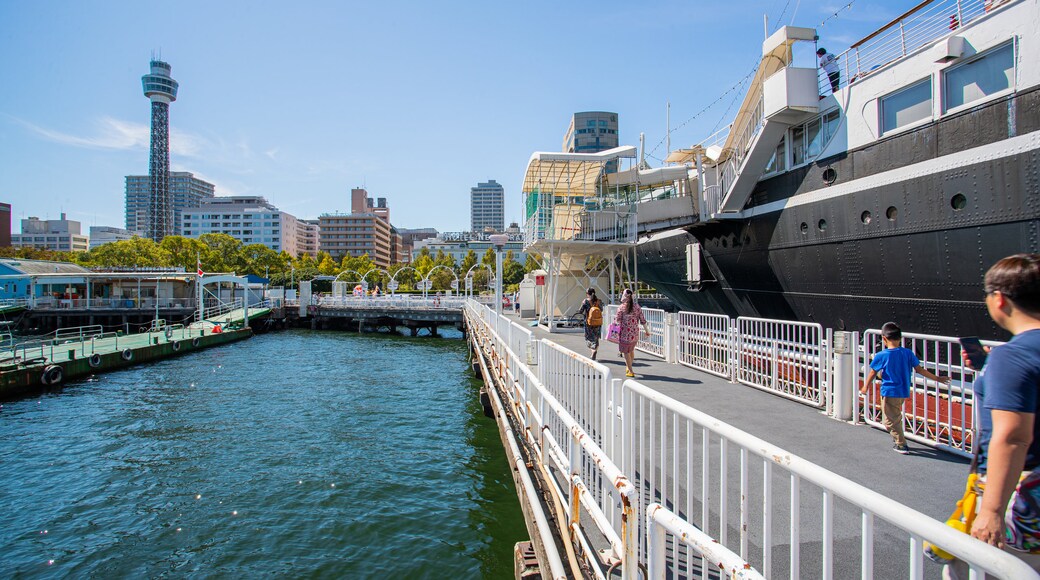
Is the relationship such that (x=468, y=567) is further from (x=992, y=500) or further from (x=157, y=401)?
(x=157, y=401)

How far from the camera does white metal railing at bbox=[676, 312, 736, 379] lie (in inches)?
393

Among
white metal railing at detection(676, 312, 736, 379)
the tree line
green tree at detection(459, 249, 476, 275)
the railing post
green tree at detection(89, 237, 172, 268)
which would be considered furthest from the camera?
green tree at detection(459, 249, 476, 275)

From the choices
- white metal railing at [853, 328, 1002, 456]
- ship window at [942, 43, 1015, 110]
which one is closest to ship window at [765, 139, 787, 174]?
ship window at [942, 43, 1015, 110]

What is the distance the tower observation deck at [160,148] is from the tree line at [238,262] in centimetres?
7747

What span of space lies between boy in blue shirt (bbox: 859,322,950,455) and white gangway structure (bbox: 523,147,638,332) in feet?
40.2

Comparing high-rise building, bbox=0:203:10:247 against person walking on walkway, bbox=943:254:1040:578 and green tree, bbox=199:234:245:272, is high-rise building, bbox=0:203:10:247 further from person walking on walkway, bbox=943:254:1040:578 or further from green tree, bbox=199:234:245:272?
person walking on walkway, bbox=943:254:1040:578

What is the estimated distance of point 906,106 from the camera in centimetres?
1042

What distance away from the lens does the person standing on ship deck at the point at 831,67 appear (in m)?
12.4

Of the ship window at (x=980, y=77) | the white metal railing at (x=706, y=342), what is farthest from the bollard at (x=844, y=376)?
the ship window at (x=980, y=77)

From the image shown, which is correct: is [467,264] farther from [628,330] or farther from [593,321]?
[628,330]

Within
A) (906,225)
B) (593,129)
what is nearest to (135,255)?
(906,225)

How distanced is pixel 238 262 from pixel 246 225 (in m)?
65.3

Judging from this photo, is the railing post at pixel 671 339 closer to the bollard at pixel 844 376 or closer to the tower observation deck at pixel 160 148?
the bollard at pixel 844 376

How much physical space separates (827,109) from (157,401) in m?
20.5
